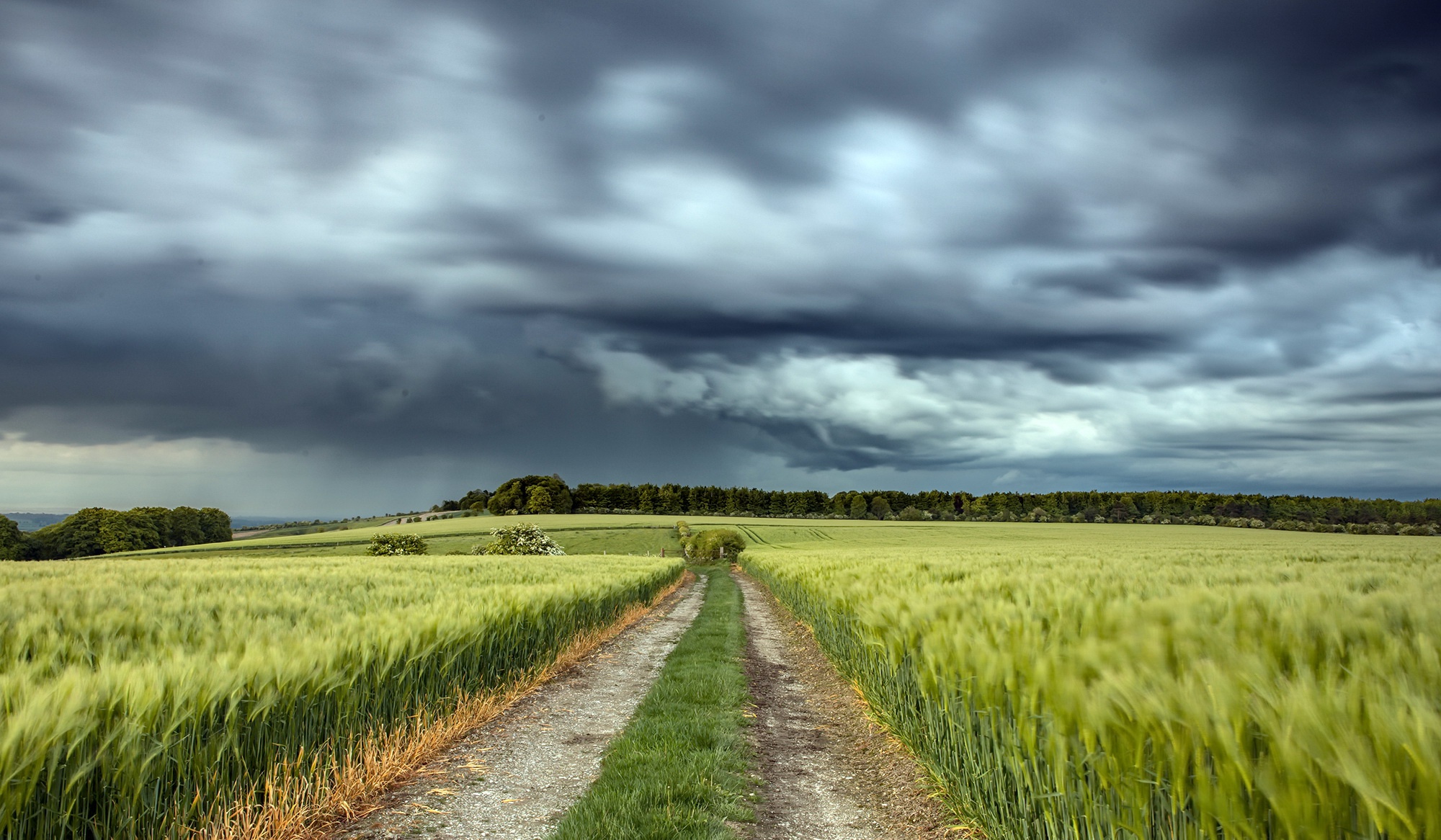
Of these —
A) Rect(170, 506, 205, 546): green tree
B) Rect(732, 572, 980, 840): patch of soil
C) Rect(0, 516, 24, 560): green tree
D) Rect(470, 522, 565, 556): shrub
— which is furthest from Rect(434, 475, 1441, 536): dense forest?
Rect(732, 572, 980, 840): patch of soil

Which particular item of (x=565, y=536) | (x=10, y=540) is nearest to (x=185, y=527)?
(x=10, y=540)

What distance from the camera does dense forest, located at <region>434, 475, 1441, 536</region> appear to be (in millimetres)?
83312

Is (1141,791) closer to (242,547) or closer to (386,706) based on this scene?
(386,706)

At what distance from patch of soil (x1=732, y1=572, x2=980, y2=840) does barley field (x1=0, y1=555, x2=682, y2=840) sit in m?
3.56

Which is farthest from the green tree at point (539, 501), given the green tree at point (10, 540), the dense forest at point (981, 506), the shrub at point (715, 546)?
the shrub at point (715, 546)

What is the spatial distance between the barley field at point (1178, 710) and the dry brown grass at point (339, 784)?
4.71 meters

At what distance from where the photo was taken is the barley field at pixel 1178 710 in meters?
2.23

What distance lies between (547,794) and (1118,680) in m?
5.10

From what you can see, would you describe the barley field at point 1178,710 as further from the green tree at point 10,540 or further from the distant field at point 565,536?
the green tree at point 10,540

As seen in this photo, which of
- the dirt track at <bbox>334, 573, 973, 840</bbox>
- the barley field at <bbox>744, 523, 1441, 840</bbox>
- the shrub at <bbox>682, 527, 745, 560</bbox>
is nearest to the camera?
the barley field at <bbox>744, 523, 1441, 840</bbox>

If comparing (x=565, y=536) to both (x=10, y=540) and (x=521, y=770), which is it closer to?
(x=10, y=540)

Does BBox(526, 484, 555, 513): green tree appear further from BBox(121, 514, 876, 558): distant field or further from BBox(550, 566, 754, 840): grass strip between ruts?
BBox(550, 566, 754, 840): grass strip between ruts

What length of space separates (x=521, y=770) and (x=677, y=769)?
1.66 m

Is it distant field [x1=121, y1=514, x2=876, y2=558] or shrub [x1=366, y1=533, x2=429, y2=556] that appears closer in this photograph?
shrub [x1=366, y1=533, x2=429, y2=556]
